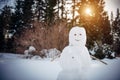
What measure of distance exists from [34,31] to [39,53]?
2.71 ft

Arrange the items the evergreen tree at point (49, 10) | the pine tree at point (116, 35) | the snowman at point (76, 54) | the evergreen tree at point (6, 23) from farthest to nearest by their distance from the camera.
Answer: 1. the evergreen tree at point (49, 10)
2. the pine tree at point (116, 35)
3. the evergreen tree at point (6, 23)
4. the snowman at point (76, 54)

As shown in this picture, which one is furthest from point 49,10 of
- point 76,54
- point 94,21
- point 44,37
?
point 76,54

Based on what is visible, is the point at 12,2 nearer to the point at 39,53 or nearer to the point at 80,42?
the point at 39,53

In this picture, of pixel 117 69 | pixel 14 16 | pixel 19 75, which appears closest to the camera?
pixel 19 75

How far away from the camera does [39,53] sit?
649 centimetres

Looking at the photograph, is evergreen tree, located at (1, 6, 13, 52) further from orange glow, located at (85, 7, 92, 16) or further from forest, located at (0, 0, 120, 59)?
orange glow, located at (85, 7, 92, 16)

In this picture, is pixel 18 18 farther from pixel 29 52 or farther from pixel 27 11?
pixel 29 52

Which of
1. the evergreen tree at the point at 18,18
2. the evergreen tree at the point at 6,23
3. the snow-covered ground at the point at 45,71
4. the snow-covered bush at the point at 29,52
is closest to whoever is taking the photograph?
the snow-covered ground at the point at 45,71

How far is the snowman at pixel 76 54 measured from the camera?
3.73 m

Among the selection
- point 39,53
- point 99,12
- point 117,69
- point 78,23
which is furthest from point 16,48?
point 117,69

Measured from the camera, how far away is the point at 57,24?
6.51 m

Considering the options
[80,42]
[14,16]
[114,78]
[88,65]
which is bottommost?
[114,78]

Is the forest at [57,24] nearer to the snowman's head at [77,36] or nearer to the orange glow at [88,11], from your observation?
the orange glow at [88,11]

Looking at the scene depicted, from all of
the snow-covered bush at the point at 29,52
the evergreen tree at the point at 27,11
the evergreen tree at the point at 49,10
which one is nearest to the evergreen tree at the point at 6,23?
the evergreen tree at the point at 27,11
